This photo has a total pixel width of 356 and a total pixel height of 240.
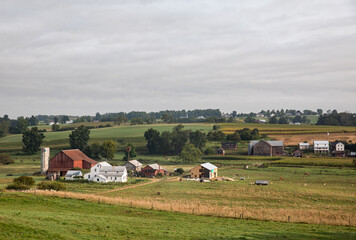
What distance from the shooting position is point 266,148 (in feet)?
365

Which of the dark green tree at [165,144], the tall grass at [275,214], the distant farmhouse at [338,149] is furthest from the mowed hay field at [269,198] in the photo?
the dark green tree at [165,144]

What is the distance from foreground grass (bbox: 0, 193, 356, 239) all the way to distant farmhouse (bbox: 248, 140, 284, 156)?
80170 millimetres

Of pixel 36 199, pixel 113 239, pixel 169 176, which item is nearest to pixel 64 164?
pixel 169 176

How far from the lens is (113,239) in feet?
77.3

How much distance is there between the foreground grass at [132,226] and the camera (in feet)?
77.5

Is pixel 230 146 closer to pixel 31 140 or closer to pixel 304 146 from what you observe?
pixel 304 146

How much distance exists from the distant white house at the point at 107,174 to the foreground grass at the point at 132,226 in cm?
3367

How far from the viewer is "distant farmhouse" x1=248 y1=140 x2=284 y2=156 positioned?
364 feet

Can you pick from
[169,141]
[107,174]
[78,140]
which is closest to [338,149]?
[169,141]

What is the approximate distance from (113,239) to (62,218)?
6.32m

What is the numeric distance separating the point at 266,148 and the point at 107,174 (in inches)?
2194

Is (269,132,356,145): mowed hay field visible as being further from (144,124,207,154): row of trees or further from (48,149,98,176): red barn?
(48,149,98,176): red barn

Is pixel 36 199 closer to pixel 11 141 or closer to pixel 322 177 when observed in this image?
A: pixel 322 177

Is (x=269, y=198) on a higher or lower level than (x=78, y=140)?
lower
